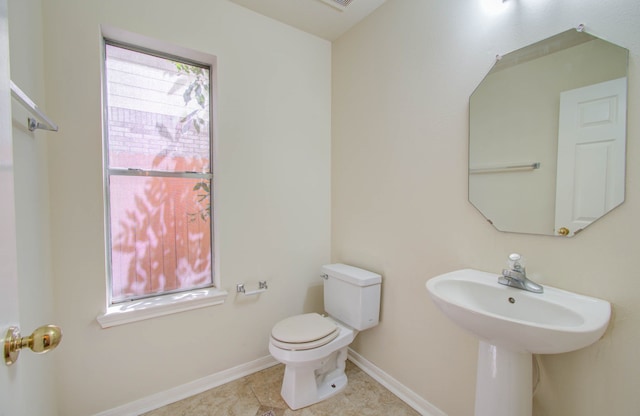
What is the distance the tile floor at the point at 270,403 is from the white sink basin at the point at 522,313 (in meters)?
0.91

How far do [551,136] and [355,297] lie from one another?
52.7 inches

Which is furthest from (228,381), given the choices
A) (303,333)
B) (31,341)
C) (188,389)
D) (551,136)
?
(551,136)

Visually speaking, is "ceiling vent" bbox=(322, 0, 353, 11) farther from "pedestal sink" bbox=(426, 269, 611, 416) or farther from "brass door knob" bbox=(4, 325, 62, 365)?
"brass door knob" bbox=(4, 325, 62, 365)

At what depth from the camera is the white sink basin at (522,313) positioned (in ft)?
2.80

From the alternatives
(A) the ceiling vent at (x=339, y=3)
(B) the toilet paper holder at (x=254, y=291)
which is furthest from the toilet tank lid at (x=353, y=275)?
(A) the ceiling vent at (x=339, y=3)

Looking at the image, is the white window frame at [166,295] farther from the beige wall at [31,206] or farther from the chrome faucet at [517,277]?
the chrome faucet at [517,277]

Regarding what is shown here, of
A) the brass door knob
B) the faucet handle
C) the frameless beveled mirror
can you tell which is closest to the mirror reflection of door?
the frameless beveled mirror

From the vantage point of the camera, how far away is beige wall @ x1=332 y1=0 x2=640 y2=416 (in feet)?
3.23

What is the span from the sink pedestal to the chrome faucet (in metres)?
0.25

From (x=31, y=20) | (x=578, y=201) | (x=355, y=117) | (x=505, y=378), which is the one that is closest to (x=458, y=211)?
(x=578, y=201)

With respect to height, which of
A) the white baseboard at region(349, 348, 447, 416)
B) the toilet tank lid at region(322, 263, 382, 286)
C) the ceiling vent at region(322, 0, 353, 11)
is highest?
the ceiling vent at region(322, 0, 353, 11)

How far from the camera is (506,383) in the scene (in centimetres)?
107

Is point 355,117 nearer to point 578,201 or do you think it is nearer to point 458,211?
point 458,211

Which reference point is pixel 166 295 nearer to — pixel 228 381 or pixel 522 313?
pixel 228 381
